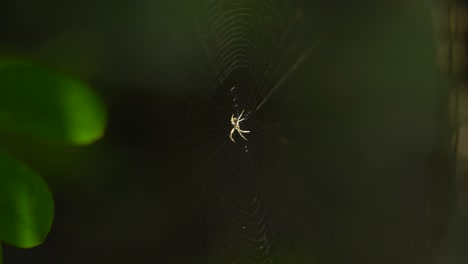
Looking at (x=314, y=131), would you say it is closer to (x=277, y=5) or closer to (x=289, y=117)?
(x=289, y=117)

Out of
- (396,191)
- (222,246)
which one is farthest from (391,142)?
(222,246)

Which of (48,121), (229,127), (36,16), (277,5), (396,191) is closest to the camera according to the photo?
(48,121)

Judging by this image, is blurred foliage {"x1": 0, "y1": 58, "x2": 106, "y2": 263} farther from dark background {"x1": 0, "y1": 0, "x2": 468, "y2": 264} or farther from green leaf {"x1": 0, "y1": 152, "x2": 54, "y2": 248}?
dark background {"x1": 0, "y1": 0, "x2": 468, "y2": 264}

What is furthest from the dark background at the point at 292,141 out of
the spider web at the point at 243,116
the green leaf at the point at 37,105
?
the green leaf at the point at 37,105

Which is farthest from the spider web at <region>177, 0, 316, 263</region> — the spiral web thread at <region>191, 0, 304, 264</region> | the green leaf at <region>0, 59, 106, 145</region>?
the green leaf at <region>0, 59, 106, 145</region>

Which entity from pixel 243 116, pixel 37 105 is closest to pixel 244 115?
pixel 243 116

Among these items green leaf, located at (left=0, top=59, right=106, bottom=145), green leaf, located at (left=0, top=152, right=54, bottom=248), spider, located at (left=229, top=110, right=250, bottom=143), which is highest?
green leaf, located at (left=0, top=59, right=106, bottom=145)
